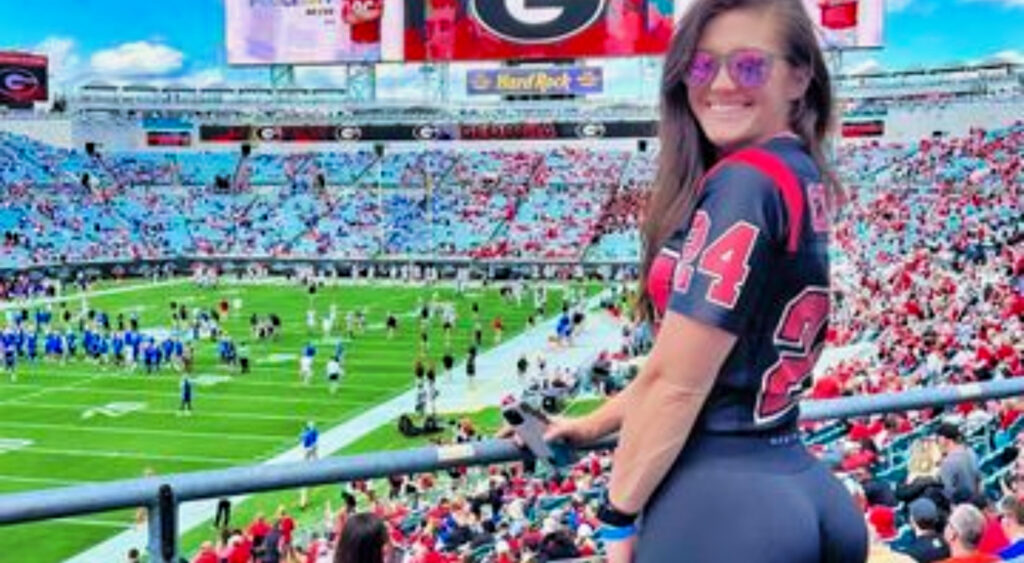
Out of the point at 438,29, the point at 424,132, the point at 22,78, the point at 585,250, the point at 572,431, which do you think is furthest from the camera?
the point at 22,78

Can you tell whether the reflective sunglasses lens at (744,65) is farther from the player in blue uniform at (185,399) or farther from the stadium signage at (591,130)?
the stadium signage at (591,130)

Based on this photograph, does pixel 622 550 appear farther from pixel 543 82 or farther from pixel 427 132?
pixel 427 132

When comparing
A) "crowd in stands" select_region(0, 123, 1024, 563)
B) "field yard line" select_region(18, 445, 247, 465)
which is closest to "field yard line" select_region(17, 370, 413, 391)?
"field yard line" select_region(18, 445, 247, 465)

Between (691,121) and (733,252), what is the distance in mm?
337

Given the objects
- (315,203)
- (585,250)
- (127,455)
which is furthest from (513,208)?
(127,455)

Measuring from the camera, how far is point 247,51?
57531mm

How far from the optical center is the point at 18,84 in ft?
233

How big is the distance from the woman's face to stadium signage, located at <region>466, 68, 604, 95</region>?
58060 millimetres

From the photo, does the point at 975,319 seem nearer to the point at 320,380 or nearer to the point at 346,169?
the point at 320,380

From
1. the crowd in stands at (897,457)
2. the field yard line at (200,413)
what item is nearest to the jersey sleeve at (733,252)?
the crowd in stands at (897,457)

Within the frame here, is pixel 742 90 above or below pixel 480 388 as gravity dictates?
above

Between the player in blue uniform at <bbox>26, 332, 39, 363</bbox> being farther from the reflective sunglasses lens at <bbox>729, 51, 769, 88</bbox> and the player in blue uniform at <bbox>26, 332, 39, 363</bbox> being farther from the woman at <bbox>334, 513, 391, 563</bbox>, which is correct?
the reflective sunglasses lens at <bbox>729, 51, 769, 88</bbox>

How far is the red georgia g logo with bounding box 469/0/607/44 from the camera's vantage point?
52.7 meters

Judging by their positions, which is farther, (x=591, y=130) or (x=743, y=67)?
(x=591, y=130)
